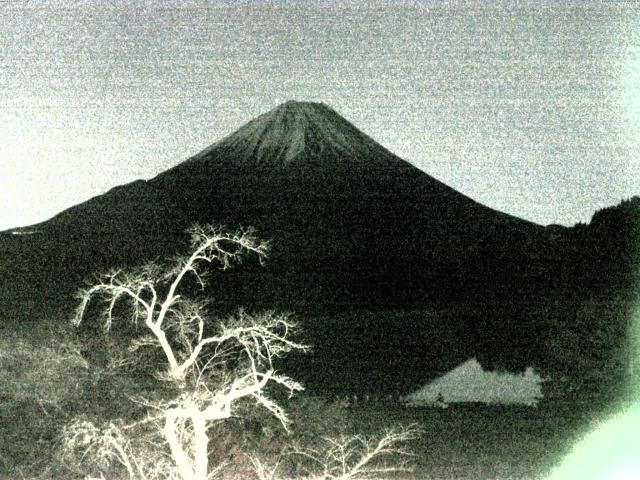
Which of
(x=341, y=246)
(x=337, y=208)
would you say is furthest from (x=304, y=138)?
(x=341, y=246)

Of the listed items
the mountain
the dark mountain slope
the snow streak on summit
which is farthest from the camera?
the snow streak on summit

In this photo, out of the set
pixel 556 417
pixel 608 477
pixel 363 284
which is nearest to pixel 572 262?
pixel 556 417

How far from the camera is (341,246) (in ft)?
211

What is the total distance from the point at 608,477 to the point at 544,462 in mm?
3792

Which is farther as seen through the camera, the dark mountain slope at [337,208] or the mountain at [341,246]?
the dark mountain slope at [337,208]

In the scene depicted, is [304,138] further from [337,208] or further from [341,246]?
[341,246]

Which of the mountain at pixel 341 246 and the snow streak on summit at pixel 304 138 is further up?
the snow streak on summit at pixel 304 138

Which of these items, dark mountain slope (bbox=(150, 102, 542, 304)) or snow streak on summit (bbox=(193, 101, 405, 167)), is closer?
dark mountain slope (bbox=(150, 102, 542, 304))

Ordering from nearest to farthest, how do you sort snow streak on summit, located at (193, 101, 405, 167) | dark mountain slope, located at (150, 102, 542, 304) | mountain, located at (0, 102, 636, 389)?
mountain, located at (0, 102, 636, 389)
dark mountain slope, located at (150, 102, 542, 304)
snow streak on summit, located at (193, 101, 405, 167)

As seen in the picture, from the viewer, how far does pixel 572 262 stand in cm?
2225

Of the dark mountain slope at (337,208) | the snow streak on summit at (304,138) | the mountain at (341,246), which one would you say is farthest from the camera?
the snow streak on summit at (304,138)

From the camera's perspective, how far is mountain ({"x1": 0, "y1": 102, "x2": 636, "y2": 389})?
1218 inches

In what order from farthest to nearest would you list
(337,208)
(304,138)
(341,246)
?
(304,138) < (337,208) < (341,246)

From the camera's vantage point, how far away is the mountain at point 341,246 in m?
30.9
